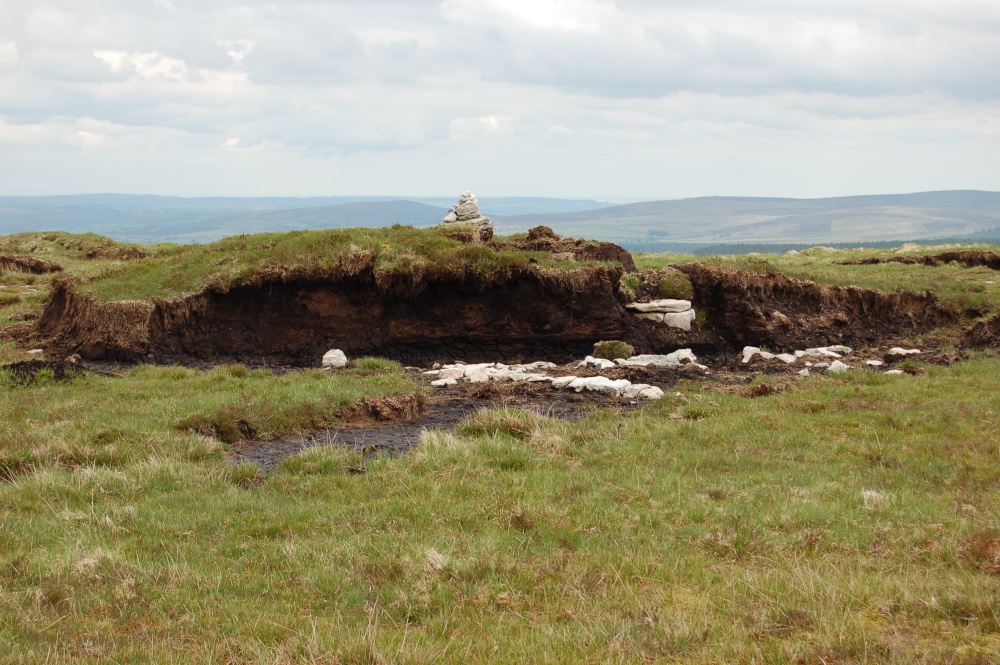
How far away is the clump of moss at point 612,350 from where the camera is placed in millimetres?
24562

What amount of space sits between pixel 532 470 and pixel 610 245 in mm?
17694

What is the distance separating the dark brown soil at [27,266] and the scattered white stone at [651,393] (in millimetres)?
29215

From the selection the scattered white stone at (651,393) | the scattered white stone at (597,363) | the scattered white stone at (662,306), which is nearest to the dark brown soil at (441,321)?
the scattered white stone at (662,306)

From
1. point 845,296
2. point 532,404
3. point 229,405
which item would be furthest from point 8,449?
point 845,296

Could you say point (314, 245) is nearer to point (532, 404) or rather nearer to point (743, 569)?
point (532, 404)

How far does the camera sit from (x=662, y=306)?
2711cm

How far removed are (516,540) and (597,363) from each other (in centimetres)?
1370

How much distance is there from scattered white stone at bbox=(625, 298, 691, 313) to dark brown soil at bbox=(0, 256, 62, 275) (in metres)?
26.2

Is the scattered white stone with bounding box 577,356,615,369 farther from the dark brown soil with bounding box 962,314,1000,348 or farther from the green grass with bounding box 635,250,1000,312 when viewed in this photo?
the dark brown soil with bounding box 962,314,1000,348

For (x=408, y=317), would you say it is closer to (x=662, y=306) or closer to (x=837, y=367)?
(x=662, y=306)

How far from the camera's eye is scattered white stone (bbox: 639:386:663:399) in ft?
63.4

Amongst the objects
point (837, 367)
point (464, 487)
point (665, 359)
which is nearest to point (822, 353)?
point (837, 367)

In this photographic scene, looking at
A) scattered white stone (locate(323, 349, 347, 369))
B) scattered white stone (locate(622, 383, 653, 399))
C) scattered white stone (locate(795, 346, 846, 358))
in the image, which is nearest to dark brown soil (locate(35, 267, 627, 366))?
scattered white stone (locate(323, 349, 347, 369))

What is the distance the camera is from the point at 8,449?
12.9m
